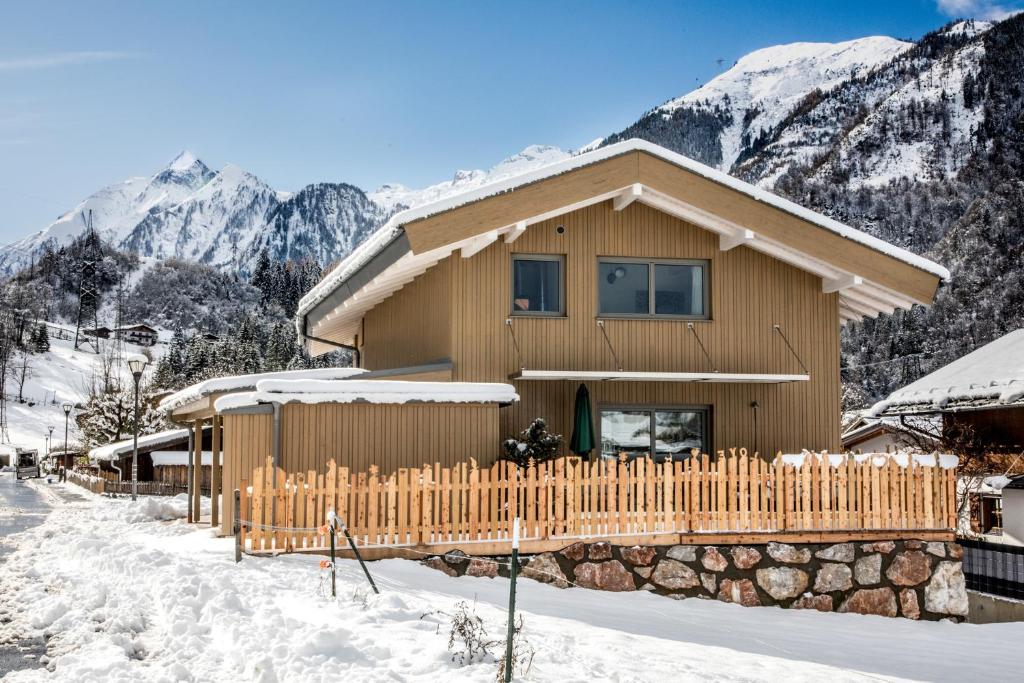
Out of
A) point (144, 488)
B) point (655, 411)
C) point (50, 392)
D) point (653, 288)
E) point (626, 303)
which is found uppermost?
point (653, 288)

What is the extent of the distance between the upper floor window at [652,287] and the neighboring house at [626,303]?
1.0 inches

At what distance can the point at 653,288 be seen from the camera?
53.9 ft

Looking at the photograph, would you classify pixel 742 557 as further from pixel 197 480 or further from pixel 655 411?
pixel 197 480

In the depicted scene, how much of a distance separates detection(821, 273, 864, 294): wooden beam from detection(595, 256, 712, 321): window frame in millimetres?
2175

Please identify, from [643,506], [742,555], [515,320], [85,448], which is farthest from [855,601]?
[85,448]

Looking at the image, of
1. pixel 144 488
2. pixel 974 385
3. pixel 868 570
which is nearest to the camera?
pixel 868 570

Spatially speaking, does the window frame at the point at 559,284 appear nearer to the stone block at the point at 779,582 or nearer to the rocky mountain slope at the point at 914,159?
the stone block at the point at 779,582

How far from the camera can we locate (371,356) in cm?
2075

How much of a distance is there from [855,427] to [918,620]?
56.6ft

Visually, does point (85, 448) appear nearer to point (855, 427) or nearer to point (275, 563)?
point (855, 427)

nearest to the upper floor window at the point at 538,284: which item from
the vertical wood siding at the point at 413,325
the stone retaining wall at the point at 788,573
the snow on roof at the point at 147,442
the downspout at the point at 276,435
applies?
the vertical wood siding at the point at 413,325

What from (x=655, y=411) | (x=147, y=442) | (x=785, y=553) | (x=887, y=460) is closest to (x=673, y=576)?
(x=785, y=553)

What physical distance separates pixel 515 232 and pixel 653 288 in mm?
2764

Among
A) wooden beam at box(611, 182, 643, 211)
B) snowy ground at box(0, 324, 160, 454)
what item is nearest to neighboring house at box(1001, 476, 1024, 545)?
wooden beam at box(611, 182, 643, 211)
